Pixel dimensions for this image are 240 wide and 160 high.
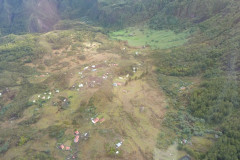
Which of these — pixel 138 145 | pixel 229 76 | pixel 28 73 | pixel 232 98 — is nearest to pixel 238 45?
pixel 229 76

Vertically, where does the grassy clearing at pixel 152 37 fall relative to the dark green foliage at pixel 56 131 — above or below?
above

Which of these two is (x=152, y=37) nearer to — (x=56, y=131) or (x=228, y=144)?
(x=228, y=144)

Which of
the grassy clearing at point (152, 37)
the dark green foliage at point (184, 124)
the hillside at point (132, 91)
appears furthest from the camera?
the grassy clearing at point (152, 37)

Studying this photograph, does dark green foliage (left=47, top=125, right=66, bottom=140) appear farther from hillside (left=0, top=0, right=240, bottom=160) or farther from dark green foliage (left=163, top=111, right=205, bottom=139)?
dark green foliage (left=163, top=111, right=205, bottom=139)

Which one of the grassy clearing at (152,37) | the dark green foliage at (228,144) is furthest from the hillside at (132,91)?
the grassy clearing at (152,37)

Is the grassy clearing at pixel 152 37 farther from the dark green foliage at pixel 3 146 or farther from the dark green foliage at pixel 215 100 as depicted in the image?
the dark green foliage at pixel 3 146

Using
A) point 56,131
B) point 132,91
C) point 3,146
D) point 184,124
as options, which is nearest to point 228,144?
point 184,124

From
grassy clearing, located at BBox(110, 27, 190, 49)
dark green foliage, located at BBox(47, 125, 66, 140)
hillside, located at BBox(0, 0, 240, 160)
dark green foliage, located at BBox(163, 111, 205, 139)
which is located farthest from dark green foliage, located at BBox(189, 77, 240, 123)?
grassy clearing, located at BBox(110, 27, 190, 49)
